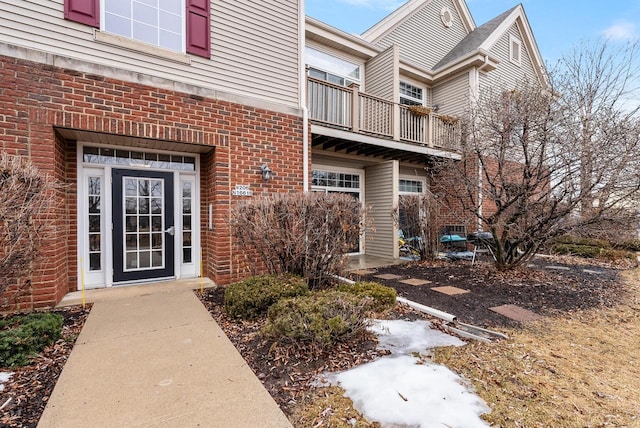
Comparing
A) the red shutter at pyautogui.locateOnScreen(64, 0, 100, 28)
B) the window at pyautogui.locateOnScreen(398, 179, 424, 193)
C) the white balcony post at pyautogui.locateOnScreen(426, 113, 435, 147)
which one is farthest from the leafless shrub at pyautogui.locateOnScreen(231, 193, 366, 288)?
the window at pyautogui.locateOnScreen(398, 179, 424, 193)

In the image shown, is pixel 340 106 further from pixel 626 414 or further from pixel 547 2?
pixel 547 2

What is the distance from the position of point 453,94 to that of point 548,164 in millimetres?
6353

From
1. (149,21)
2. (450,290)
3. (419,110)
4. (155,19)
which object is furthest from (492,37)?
(149,21)

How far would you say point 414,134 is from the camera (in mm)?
9180

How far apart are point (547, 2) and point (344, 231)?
12.6 meters

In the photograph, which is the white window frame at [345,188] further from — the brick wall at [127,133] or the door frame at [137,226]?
the door frame at [137,226]

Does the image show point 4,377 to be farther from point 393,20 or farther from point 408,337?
point 393,20

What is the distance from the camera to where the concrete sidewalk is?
78.6 inches

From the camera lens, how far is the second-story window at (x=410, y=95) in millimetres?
10594

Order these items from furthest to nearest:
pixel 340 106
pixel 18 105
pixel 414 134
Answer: pixel 414 134, pixel 340 106, pixel 18 105

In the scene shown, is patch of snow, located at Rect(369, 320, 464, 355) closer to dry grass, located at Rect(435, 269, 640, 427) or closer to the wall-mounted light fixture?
dry grass, located at Rect(435, 269, 640, 427)

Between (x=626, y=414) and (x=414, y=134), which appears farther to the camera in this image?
(x=414, y=134)

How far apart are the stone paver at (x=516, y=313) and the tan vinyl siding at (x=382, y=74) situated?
6.74 metres

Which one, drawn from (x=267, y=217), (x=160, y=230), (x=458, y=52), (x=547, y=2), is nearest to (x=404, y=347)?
(x=267, y=217)
